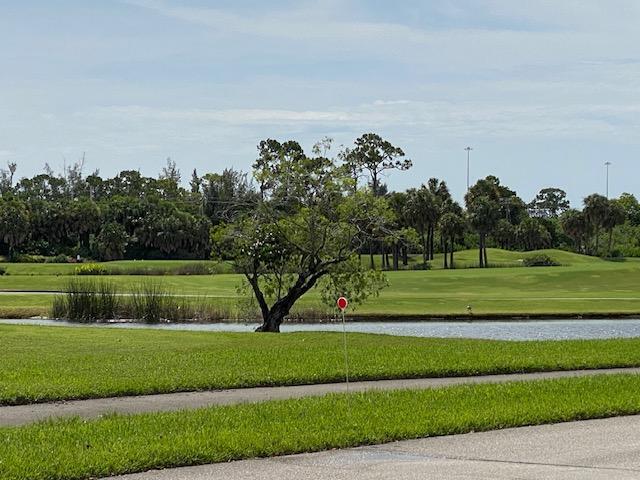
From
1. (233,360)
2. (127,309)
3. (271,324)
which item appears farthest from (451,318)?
(233,360)

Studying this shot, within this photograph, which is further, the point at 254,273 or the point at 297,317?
the point at 297,317

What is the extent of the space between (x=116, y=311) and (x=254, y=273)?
11.6 m

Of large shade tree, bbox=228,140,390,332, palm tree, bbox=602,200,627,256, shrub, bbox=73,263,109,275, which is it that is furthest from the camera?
palm tree, bbox=602,200,627,256

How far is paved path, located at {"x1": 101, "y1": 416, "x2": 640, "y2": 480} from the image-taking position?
938 cm

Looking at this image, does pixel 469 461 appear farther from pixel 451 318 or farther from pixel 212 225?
pixel 212 225

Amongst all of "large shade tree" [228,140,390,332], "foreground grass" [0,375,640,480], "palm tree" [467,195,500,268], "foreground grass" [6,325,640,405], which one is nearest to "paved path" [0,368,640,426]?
"foreground grass" [6,325,640,405]

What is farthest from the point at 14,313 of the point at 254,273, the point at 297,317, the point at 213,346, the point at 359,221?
the point at 213,346

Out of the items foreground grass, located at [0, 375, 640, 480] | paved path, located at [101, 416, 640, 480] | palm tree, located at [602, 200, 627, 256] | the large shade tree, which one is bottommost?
paved path, located at [101, 416, 640, 480]

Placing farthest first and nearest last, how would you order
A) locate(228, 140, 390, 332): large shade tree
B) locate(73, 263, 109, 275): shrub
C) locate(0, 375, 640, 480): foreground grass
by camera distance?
locate(73, 263, 109, 275): shrub, locate(228, 140, 390, 332): large shade tree, locate(0, 375, 640, 480): foreground grass

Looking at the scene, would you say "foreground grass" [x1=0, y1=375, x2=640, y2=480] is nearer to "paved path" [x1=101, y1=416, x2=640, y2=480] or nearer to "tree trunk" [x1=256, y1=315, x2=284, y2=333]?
"paved path" [x1=101, y1=416, x2=640, y2=480]

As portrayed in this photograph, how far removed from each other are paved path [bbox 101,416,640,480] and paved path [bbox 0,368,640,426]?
3.68 m

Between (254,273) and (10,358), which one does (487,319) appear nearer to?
(254,273)

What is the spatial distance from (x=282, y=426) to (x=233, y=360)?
22.2ft

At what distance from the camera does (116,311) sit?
132 feet
